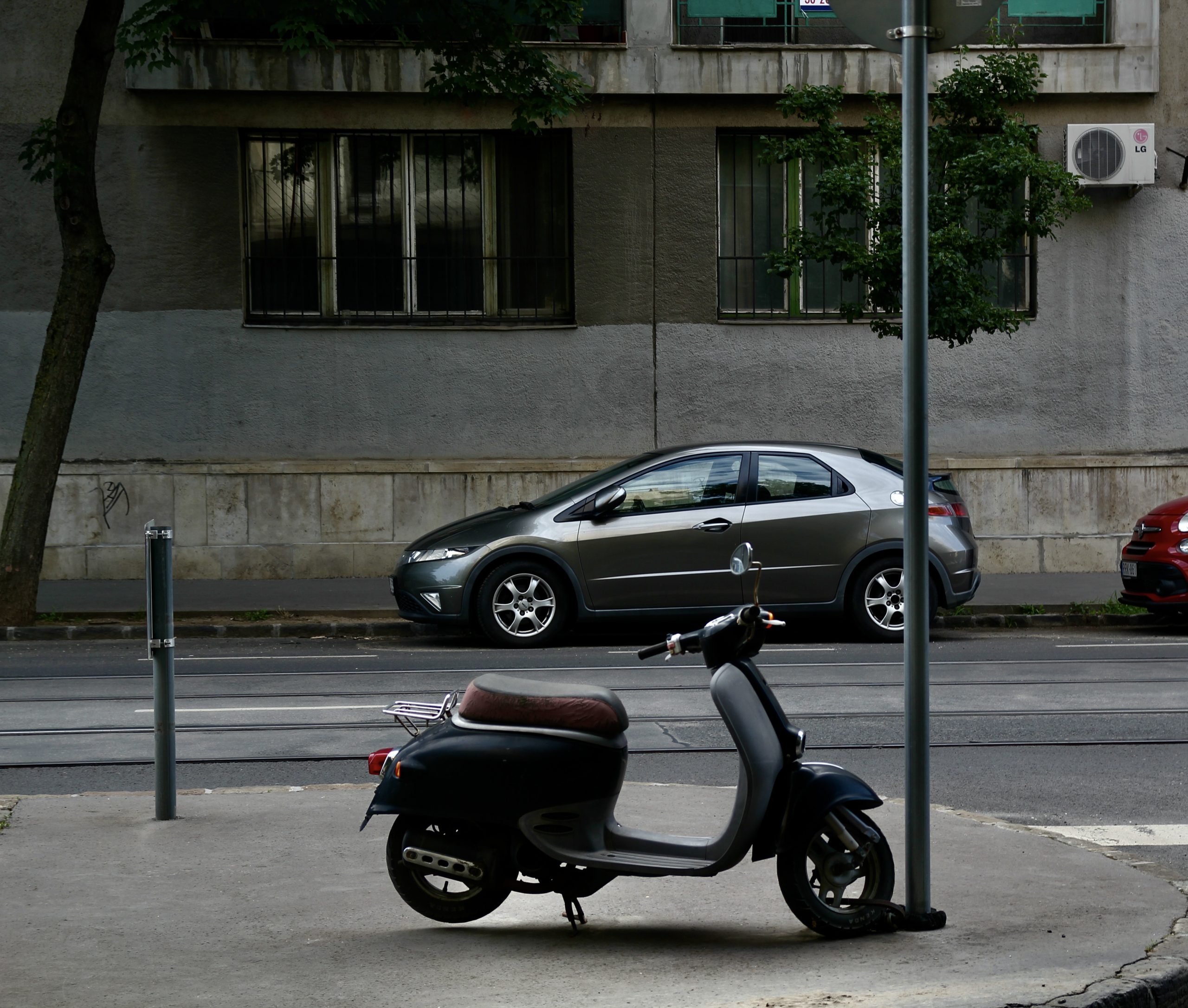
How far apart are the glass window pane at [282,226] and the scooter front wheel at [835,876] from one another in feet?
→ 48.2

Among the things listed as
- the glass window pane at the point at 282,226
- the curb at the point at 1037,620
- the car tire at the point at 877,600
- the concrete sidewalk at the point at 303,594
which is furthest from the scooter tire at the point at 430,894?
the glass window pane at the point at 282,226

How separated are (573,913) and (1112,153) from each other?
15640 mm

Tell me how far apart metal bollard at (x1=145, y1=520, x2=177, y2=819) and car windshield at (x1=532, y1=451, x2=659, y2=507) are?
639 cm

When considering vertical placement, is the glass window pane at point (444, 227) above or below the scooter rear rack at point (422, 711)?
above

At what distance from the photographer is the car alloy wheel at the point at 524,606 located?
12156 mm

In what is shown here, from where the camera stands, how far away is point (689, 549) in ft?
39.8

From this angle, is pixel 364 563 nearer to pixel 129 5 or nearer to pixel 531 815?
pixel 129 5

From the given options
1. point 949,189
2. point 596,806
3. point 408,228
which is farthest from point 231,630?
point 596,806

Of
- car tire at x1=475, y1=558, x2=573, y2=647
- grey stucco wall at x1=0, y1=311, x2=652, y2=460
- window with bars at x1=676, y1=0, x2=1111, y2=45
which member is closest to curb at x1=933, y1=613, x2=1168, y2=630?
car tire at x1=475, y1=558, x2=573, y2=647

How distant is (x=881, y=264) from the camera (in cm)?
1454

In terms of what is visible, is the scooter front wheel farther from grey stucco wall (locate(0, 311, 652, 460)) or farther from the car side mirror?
grey stucco wall (locate(0, 311, 652, 460))

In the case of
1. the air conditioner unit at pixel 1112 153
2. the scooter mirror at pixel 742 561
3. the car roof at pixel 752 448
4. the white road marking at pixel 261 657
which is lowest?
the white road marking at pixel 261 657

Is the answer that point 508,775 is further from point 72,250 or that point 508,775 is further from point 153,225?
point 153,225

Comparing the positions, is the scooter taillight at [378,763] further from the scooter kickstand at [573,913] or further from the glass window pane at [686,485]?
the glass window pane at [686,485]
